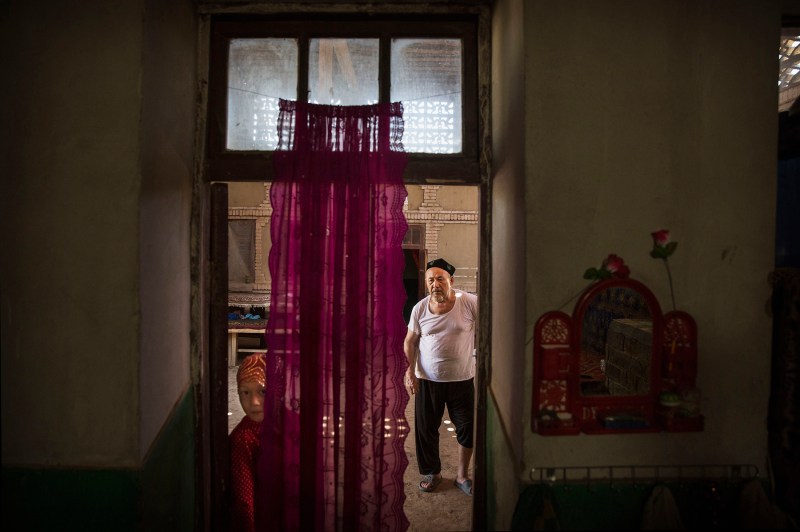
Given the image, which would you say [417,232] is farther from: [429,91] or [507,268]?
[507,268]

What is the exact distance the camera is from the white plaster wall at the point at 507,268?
2023 mm

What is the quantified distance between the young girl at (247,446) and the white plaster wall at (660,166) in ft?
5.59

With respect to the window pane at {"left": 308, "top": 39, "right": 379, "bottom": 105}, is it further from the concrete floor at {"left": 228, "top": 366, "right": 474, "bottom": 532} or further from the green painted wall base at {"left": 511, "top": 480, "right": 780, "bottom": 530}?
the concrete floor at {"left": 228, "top": 366, "right": 474, "bottom": 532}

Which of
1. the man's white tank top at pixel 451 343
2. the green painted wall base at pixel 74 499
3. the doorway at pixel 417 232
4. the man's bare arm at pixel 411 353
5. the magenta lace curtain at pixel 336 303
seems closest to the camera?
the green painted wall base at pixel 74 499

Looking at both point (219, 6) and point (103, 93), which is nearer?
point (103, 93)

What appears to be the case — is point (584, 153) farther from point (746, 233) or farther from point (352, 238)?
point (352, 238)

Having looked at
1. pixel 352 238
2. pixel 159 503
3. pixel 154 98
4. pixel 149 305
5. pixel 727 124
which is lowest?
pixel 159 503

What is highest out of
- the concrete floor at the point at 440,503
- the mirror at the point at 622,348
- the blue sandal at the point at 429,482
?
the mirror at the point at 622,348

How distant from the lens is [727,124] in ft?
6.55

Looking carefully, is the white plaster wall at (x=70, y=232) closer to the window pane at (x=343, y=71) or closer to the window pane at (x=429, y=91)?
the window pane at (x=343, y=71)

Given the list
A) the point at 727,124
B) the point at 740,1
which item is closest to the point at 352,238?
the point at 727,124

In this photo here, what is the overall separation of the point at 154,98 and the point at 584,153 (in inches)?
73.6

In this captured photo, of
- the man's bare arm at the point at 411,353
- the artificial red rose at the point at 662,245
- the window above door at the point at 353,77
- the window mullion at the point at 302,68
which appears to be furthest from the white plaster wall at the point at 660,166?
the man's bare arm at the point at 411,353

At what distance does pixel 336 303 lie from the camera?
262cm
